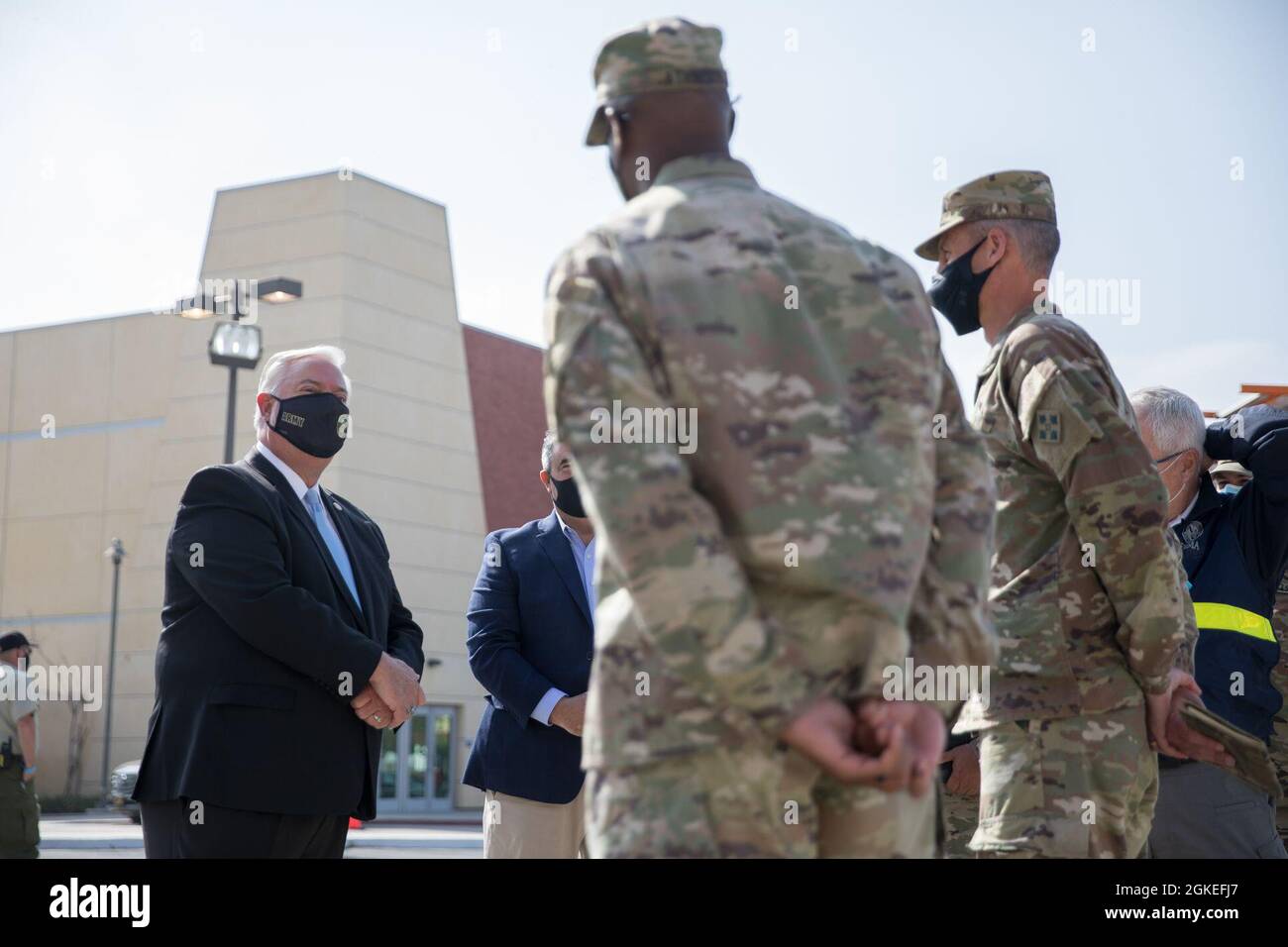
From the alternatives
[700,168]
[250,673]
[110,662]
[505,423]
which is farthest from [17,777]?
[505,423]

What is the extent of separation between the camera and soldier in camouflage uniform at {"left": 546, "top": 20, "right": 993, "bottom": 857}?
8.15 feet

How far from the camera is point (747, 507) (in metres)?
2.60

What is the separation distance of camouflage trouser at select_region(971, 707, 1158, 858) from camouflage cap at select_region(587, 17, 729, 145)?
1.91 metres

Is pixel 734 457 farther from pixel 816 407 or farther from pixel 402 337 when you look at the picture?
pixel 402 337

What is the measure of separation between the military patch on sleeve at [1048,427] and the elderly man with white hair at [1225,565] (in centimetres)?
143

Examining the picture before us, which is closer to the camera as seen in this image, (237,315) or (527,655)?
(527,655)

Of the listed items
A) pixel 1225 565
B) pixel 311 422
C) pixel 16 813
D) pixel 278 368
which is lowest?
pixel 16 813

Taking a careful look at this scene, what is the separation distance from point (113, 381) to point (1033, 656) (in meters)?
43.4

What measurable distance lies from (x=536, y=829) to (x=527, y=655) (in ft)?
2.23

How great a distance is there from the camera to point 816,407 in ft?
8.70

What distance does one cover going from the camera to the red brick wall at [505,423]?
43.8 meters

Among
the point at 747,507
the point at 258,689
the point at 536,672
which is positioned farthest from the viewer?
the point at 536,672

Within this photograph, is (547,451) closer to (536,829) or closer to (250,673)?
(536,829)
